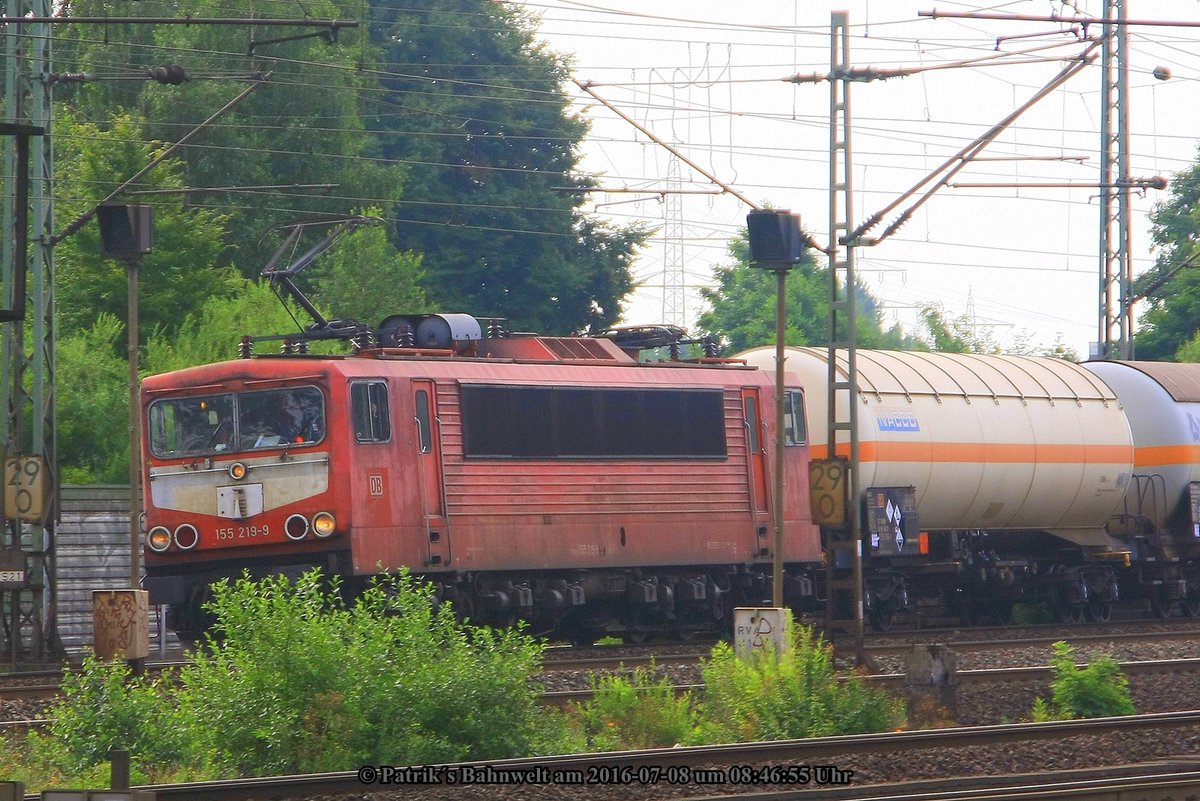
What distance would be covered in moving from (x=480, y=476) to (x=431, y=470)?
0.72m

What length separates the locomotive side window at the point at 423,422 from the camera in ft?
65.0

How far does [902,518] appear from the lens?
2492 centimetres

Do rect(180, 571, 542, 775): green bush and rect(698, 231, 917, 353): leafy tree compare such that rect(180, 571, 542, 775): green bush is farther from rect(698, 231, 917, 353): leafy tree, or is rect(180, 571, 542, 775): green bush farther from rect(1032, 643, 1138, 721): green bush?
rect(698, 231, 917, 353): leafy tree

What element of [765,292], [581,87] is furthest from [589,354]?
[765,292]

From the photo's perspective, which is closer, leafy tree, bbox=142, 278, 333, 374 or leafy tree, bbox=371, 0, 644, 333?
leafy tree, bbox=142, 278, 333, 374

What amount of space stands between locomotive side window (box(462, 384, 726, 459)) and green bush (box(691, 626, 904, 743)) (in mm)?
5578

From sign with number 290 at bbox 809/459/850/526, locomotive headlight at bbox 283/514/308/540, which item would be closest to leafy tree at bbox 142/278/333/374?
locomotive headlight at bbox 283/514/308/540

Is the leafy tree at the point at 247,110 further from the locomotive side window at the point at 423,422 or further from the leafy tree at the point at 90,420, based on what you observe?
the locomotive side window at the point at 423,422

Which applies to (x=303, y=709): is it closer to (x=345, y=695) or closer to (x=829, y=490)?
(x=345, y=695)

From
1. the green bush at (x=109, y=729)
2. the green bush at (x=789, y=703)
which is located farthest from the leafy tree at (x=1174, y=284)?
the green bush at (x=109, y=729)

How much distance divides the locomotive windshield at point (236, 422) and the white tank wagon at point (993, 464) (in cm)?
785

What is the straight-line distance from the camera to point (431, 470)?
19859mm

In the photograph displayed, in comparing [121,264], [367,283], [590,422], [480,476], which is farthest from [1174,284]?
[480,476]

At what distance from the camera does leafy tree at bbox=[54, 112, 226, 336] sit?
3578cm
